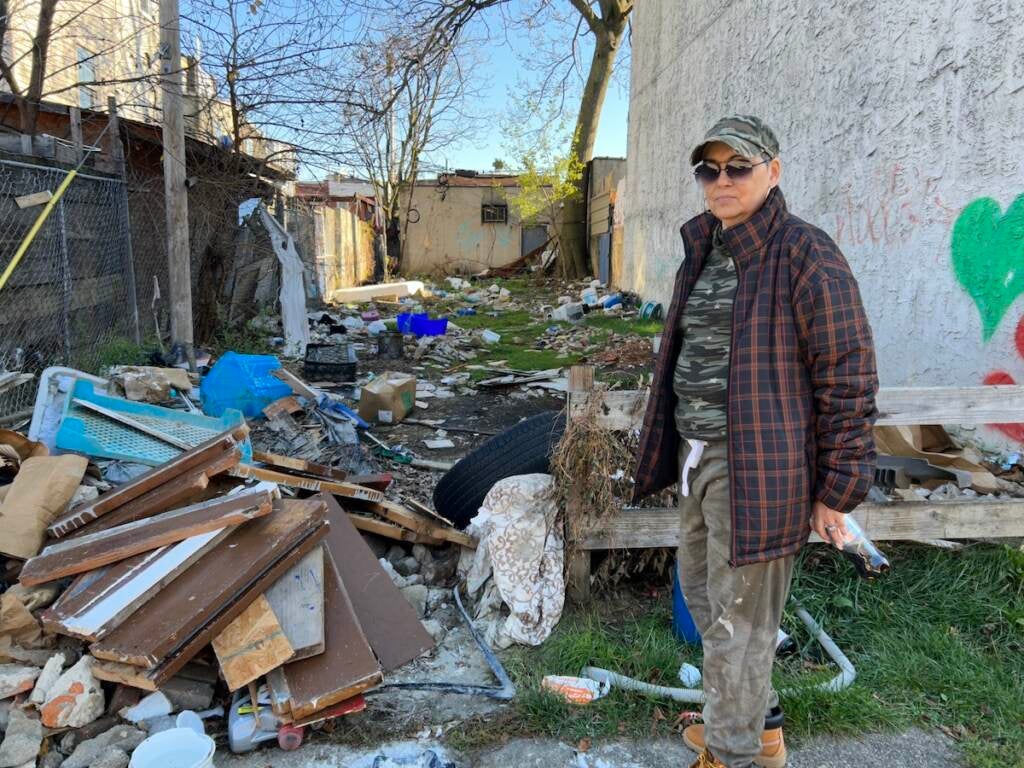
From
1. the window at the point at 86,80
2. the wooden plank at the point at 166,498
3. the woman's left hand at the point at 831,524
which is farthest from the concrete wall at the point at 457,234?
the woman's left hand at the point at 831,524

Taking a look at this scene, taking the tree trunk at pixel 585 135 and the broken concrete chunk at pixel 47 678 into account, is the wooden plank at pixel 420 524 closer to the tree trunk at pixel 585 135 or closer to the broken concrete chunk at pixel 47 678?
the broken concrete chunk at pixel 47 678

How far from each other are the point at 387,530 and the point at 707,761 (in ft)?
6.71

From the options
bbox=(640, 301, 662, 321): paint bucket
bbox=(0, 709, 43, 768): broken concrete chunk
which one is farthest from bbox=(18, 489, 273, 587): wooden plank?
bbox=(640, 301, 662, 321): paint bucket

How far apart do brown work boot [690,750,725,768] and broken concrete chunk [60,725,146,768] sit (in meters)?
1.93

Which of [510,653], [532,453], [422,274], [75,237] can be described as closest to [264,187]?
[75,237]

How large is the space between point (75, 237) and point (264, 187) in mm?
4016

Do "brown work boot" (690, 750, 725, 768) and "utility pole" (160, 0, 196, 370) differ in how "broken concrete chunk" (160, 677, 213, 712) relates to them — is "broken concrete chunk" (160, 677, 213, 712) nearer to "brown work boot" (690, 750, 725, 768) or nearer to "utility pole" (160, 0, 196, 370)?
"brown work boot" (690, 750, 725, 768)

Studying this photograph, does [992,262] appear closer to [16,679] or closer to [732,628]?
[732,628]

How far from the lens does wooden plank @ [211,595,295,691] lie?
251 centimetres

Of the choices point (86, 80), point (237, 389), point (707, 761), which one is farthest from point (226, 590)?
point (86, 80)

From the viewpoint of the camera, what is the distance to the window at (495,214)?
Answer: 28.0 meters

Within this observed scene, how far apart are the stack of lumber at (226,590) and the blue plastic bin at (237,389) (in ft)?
8.94

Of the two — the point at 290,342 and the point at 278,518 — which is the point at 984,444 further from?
the point at 290,342

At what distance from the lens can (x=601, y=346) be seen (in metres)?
11.0
